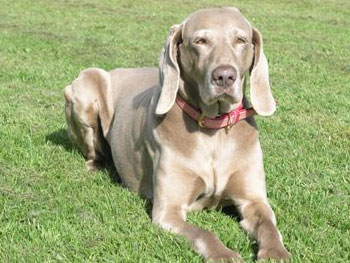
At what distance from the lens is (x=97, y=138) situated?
523cm

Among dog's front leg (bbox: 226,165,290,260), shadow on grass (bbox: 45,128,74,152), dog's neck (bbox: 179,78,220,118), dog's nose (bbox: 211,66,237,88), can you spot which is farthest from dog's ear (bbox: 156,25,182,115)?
shadow on grass (bbox: 45,128,74,152)

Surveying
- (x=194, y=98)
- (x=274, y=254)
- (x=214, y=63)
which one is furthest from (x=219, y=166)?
(x=274, y=254)

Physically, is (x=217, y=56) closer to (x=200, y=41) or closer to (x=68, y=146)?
(x=200, y=41)

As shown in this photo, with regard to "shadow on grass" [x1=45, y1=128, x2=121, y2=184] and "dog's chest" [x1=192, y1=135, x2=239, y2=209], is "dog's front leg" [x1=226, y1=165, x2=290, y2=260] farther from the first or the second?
"shadow on grass" [x1=45, y1=128, x2=121, y2=184]

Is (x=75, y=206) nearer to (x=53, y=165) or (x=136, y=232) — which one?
(x=136, y=232)

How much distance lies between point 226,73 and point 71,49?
7.23 m

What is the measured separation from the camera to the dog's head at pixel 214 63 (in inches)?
142

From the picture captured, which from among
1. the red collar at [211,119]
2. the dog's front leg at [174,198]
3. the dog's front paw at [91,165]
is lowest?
the dog's front paw at [91,165]

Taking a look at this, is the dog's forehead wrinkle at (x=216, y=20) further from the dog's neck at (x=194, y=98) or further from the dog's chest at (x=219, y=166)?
the dog's chest at (x=219, y=166)

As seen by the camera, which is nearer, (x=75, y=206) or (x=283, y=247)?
(x=283, y=247)

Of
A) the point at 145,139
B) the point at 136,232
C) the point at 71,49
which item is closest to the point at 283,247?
the point at 136,232

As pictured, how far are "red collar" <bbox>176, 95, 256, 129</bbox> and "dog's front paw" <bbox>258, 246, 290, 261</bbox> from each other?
2.96ft

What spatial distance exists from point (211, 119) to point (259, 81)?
38 cm

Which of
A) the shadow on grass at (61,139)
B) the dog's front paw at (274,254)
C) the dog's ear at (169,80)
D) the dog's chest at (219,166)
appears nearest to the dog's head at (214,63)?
the dog's ear at (169,80)
